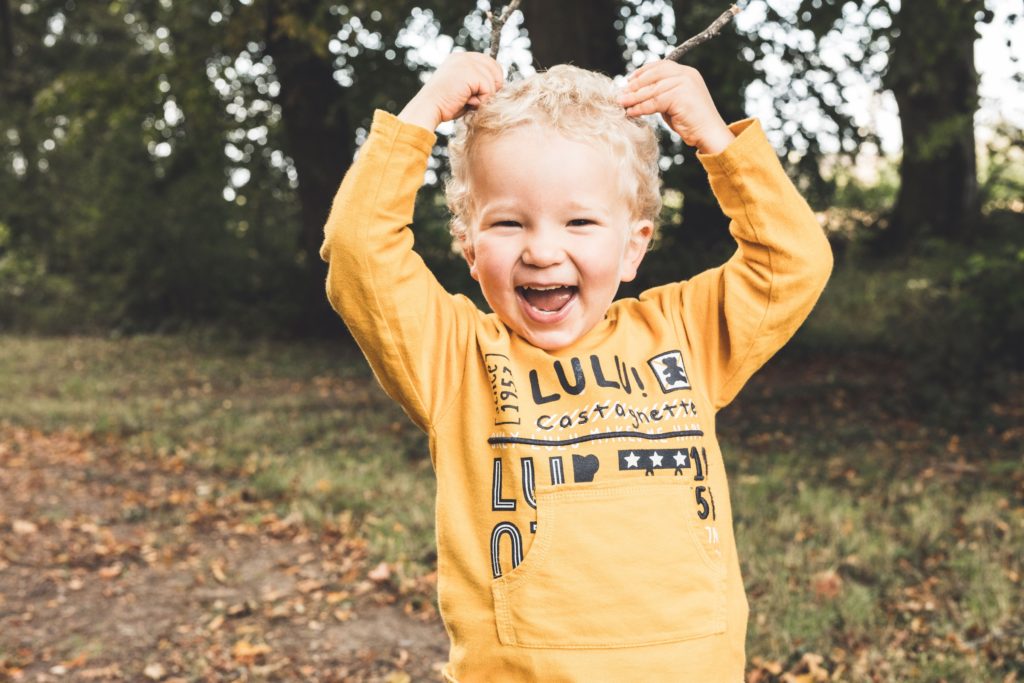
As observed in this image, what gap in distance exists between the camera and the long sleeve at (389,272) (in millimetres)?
1769

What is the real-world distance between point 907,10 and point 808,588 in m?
4.01

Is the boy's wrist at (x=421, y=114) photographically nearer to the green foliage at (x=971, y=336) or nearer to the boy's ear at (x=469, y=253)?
the boy's ear at (x=469, y=253)

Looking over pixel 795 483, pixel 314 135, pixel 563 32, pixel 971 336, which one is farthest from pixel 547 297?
pixel 314 135

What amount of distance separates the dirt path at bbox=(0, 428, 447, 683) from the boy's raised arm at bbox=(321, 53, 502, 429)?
2.33m

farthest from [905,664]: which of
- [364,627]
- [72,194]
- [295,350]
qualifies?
[72,194]

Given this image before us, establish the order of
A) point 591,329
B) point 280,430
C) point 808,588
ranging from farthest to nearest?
1. point 280,430
2. point 808,588
3. point 591,329

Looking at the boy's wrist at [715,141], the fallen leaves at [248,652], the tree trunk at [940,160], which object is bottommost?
the fallen leaves at [248,652]

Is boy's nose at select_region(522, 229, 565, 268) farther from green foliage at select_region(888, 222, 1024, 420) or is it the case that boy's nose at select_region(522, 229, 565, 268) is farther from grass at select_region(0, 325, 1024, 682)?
green foliage at select_region(888, 222, 1024, 420)

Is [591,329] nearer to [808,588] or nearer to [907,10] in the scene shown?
[808,588]

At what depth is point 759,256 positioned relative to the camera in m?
1.92

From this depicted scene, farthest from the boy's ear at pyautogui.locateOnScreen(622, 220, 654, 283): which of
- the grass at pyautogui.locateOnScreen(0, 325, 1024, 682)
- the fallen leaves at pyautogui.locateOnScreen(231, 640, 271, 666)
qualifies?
the fallen leaves at pyautogui.locateOnScreen(231, 640, 271, 666)

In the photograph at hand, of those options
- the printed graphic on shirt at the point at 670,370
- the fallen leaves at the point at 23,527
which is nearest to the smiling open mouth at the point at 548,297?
the printed graphic on shirt at the point at 670,370

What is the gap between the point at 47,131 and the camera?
18609mm

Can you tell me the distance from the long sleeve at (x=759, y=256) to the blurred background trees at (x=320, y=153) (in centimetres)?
412
